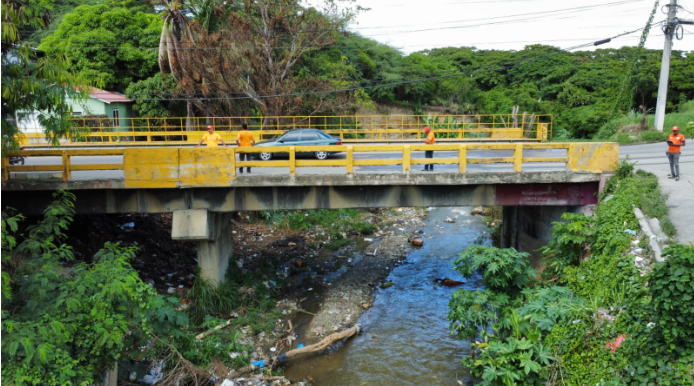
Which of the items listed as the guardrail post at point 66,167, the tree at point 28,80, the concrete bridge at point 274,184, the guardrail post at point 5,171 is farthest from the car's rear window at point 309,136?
the guardrail post at point 5,171

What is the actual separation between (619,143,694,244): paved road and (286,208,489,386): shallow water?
16.7 ft

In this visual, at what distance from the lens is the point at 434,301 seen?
13.8m

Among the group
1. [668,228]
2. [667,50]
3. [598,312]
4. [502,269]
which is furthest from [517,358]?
[667,50]

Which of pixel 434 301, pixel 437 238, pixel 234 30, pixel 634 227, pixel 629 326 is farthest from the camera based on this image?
pixel 234 30

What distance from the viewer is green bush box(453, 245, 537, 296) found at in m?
9.70

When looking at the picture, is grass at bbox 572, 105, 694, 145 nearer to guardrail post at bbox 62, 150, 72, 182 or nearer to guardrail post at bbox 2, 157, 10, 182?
guardrail post at bbox 62, 150, 72, 182

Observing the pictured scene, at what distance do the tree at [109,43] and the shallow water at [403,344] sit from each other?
24007mm

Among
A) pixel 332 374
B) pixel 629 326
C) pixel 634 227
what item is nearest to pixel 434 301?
pixel 332 374

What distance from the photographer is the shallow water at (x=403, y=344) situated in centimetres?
998

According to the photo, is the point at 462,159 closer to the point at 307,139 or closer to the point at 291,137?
the point at 307,139

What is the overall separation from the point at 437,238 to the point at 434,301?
649 centimetres

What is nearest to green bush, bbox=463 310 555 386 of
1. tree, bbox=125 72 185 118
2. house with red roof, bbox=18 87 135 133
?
tree, bbox=125 72 185 118

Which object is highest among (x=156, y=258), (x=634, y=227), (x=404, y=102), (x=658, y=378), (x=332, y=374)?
(x=404, y=102)

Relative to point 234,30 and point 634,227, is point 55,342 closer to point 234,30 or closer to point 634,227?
point 634,227
